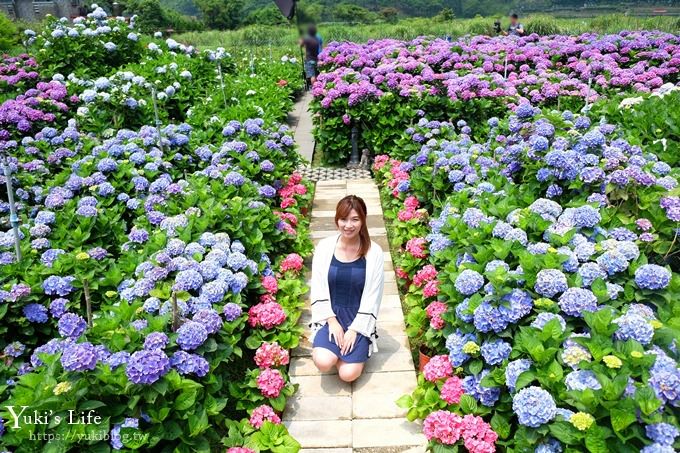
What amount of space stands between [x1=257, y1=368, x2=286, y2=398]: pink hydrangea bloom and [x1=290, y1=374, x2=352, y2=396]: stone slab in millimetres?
278

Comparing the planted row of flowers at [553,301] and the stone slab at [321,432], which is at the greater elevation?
the planted row of flowers at [553,301]

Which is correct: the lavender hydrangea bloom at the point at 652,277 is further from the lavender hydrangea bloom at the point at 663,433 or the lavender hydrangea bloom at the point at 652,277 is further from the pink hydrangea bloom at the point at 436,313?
the pink hydrangea bloom at the point at 436,313

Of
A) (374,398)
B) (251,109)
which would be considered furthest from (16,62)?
(374,398)

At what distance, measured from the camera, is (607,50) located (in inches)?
349

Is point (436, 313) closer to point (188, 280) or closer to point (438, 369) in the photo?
point (438, 369)

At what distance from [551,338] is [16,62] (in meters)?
7.77

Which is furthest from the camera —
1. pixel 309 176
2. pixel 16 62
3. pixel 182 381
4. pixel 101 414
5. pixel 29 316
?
pixel 16 62

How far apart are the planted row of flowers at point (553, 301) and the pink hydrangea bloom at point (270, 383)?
0.65 meters

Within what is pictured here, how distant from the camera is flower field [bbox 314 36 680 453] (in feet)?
6.29

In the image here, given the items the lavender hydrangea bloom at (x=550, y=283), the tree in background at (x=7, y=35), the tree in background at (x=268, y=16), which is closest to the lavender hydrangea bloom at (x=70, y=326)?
the lavender hydrangea bloom at (x=550, y=283)

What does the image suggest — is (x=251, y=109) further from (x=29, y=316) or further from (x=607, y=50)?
(x=607, y=50)

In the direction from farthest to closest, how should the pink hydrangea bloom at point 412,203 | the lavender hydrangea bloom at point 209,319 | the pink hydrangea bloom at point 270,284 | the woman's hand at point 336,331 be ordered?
the pink hydrangea bloom at point 412,203 → the pink hydrangea bloom at point 270,284 → the woman's hand at point 336,331 → the lavender hydrangea bloom at point 209,319

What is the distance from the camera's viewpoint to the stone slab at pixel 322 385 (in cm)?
295

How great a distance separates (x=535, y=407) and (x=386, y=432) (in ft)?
3.03
